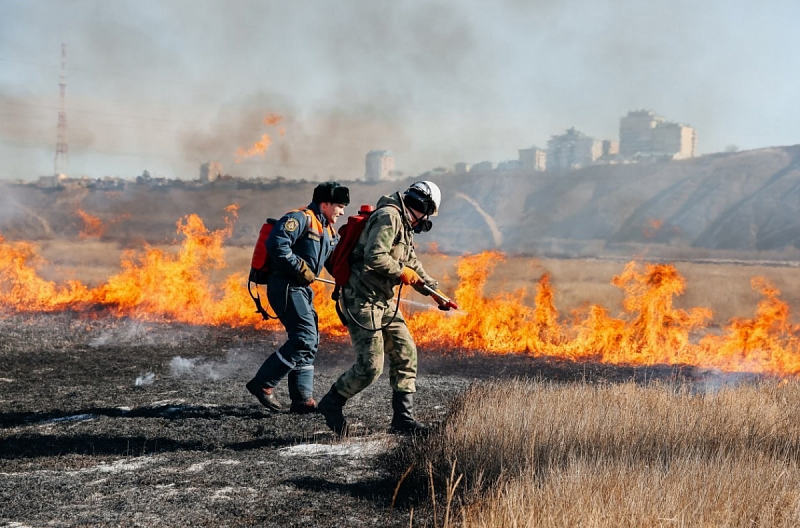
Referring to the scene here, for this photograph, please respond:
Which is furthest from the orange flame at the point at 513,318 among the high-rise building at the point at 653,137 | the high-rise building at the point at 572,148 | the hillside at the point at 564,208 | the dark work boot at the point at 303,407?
the high-rise building at the point at 653,137

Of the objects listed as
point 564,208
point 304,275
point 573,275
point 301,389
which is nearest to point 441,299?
point 304,275

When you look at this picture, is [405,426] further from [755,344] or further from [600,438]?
[755,344]

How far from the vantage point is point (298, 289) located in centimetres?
696

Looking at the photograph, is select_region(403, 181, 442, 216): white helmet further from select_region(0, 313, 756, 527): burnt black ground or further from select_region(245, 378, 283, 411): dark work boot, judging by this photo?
select_region(245, 378, 283, 411): dark work boot

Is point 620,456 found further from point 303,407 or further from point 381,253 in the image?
point 303,407

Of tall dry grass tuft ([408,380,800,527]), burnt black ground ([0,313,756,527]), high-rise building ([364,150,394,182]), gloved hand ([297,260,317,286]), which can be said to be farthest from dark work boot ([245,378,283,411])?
high-rise building ([364,150,394,182])

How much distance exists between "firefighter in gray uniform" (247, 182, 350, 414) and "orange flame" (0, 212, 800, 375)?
5.52 metres

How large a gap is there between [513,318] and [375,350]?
712cm

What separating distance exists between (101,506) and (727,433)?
4.11 metres

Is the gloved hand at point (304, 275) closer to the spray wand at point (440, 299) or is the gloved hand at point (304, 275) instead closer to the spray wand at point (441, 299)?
the spray wand at point (440, 299)

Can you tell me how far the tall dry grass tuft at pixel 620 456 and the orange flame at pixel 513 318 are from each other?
4.39 meters

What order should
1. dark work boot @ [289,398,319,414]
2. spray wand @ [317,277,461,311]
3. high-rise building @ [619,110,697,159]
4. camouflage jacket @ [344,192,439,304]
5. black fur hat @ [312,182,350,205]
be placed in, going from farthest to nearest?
high-rise building @ [619,110,697,159], dark work boot @ [289,398,319,414], black fur hat @ [312,182,350,205], spray wand @ [317,277,461,311], camouflage jacket @ [344,192,439,304]

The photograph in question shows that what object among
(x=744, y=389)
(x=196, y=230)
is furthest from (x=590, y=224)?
(x=744, y=389)

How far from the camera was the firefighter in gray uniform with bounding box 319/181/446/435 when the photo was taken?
20.1ft
